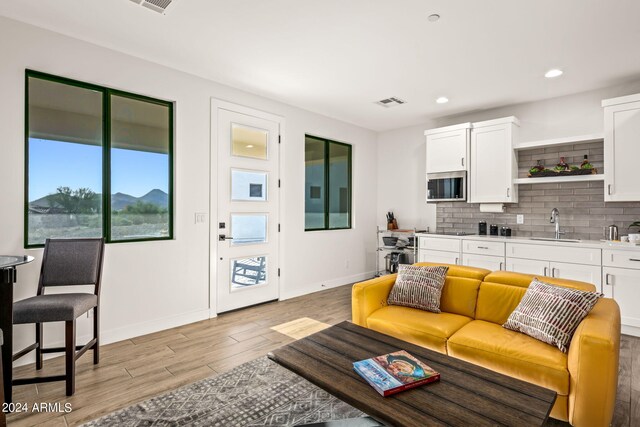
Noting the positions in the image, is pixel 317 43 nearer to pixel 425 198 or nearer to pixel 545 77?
pixel 545 77

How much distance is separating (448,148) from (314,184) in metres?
2.05

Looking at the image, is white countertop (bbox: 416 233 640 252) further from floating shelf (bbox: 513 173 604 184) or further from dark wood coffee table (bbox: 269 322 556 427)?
dark wood coffee table (bbox: 269 322 556 427)

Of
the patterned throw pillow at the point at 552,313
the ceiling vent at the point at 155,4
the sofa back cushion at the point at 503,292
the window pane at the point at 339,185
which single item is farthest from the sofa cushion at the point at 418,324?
the window pane at the point at 339,185

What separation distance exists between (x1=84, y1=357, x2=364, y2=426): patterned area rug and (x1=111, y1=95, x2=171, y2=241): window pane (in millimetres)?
1714

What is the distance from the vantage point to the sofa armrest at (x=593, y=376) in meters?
1.70

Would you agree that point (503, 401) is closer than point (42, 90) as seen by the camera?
Yes

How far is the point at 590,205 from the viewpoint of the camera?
413 cm

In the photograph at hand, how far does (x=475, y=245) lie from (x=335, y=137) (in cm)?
265

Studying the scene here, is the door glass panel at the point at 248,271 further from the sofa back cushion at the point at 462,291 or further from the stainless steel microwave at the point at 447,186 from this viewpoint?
the stainless steel microwave at the point at 447,186

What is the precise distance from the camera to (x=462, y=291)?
2.74 metres

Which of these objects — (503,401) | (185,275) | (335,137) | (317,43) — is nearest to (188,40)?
(317,43)

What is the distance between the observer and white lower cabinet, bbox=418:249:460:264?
183 inches

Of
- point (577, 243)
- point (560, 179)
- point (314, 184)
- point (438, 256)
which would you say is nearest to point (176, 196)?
point (314, 184)

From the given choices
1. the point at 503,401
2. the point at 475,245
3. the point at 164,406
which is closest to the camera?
the point at 503,401
